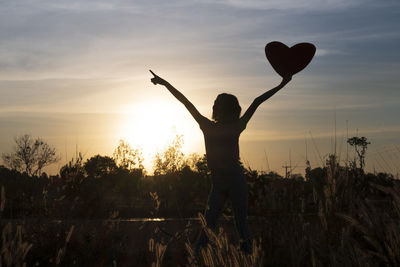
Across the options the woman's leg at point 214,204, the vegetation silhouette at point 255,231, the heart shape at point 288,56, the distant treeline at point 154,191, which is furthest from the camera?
the distant treeline at point 154,191

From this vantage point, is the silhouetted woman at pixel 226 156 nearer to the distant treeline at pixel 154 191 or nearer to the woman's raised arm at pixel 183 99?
the woman's raised arm at pixel 183 99

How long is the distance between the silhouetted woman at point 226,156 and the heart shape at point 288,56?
0.57 m

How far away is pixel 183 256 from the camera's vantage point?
22.7 feet

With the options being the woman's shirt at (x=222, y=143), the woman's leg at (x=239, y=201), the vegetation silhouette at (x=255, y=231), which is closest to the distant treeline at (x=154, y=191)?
the vegetation silhouette at (x=255, y=231)

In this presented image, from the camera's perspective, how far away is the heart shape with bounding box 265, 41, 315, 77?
5719 mm

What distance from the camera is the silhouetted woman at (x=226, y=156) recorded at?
5039mm

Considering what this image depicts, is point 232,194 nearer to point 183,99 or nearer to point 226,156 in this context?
point 226,156

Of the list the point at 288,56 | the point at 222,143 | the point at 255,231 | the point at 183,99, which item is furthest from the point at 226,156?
the point at 255,231

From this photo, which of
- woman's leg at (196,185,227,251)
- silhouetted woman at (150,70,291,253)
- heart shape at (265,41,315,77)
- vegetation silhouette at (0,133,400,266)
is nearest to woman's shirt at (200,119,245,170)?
silhouetted woman at (150,70,291,253)

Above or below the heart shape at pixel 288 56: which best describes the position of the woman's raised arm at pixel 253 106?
below

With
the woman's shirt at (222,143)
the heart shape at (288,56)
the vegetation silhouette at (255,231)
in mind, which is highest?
the heart shape at (288,56)

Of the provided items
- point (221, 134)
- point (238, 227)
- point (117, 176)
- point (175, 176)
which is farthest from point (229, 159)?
point (117, 176)

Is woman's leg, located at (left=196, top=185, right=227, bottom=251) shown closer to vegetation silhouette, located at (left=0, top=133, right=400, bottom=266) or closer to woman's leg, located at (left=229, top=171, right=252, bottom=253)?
woman's leg, located at (left=229, top=171, right=252, bottom=253)

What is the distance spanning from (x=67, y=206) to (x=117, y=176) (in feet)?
67.2
